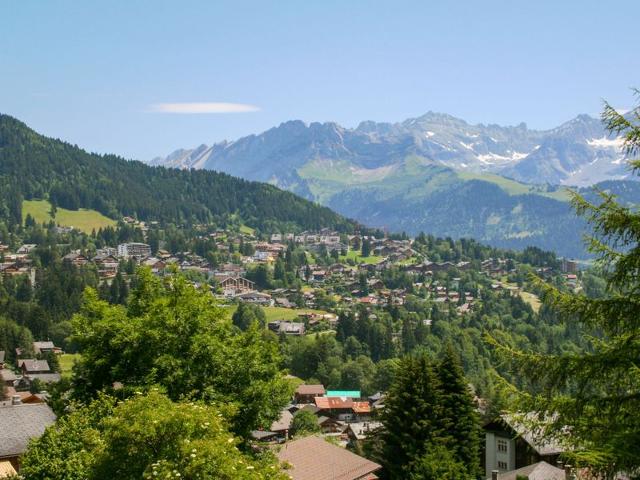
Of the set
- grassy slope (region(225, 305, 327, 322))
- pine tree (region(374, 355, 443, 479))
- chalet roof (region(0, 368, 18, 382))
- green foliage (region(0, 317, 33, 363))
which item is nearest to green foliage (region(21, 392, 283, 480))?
pine tree (region(374, 355, 443, 479))

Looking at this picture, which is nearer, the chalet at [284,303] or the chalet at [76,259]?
the chalet at [284,303]

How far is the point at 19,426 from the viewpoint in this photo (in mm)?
34188

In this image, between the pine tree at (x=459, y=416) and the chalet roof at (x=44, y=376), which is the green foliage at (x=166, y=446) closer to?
the pine tree at (x=459, y=416)

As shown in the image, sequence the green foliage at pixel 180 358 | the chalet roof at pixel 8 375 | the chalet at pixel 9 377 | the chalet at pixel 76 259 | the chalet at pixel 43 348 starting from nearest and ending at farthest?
the green foliage at pixel 180 358
the chalet at pixel 9 377
the chalet roof at pixel 8 375
the chalet at pixel 43 348
the chalet at pixel 76 259

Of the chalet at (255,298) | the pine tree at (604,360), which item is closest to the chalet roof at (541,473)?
the pine tree at (604,360)

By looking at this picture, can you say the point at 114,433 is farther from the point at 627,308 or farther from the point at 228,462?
the point at 627,308

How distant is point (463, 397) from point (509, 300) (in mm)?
147744

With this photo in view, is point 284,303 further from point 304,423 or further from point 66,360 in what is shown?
point 304,423

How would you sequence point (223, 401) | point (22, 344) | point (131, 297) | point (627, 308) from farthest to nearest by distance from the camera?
1. point (22, 344)
2. point (131, 297)
3. point (223, 401)
4. point (627, 308)

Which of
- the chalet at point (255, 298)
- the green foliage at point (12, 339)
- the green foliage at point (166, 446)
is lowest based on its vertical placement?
the chalet at point (255, 298)

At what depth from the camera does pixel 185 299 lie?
2259 cm

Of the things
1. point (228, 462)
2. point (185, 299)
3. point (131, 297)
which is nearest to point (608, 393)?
point (228, 462)

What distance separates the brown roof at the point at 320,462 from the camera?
31.8 meters

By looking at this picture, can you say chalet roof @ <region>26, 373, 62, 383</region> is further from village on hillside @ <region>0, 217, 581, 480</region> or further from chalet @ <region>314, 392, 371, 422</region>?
chalet @ <region>314, 392, 371, 422</region>
